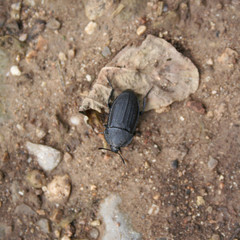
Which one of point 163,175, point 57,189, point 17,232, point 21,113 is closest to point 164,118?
point 163,175

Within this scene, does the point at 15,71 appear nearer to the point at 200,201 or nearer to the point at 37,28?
the point at 37,28

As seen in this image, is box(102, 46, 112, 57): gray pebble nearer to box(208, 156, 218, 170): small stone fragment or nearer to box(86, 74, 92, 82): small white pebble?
box(86, 74, 92, 82): small white pebble

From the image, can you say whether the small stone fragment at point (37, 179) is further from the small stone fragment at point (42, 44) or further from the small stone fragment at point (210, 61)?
the small stone fragment at point (210, 61)

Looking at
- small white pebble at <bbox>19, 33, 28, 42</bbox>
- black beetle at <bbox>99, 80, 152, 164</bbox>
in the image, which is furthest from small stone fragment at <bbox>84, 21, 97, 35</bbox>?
black beetle at <bbox>99, 80, 152, 164</bbox>

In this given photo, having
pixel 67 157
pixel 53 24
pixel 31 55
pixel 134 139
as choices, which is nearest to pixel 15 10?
pixel 53 24

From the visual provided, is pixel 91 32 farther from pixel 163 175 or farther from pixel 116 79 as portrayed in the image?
pixel 163 175

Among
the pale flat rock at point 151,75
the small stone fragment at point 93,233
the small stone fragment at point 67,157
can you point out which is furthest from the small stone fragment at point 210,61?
the small stone fragment at point 93,233

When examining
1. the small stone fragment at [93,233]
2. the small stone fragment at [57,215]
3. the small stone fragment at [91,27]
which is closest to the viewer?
the small stone fragment at [93,233]
